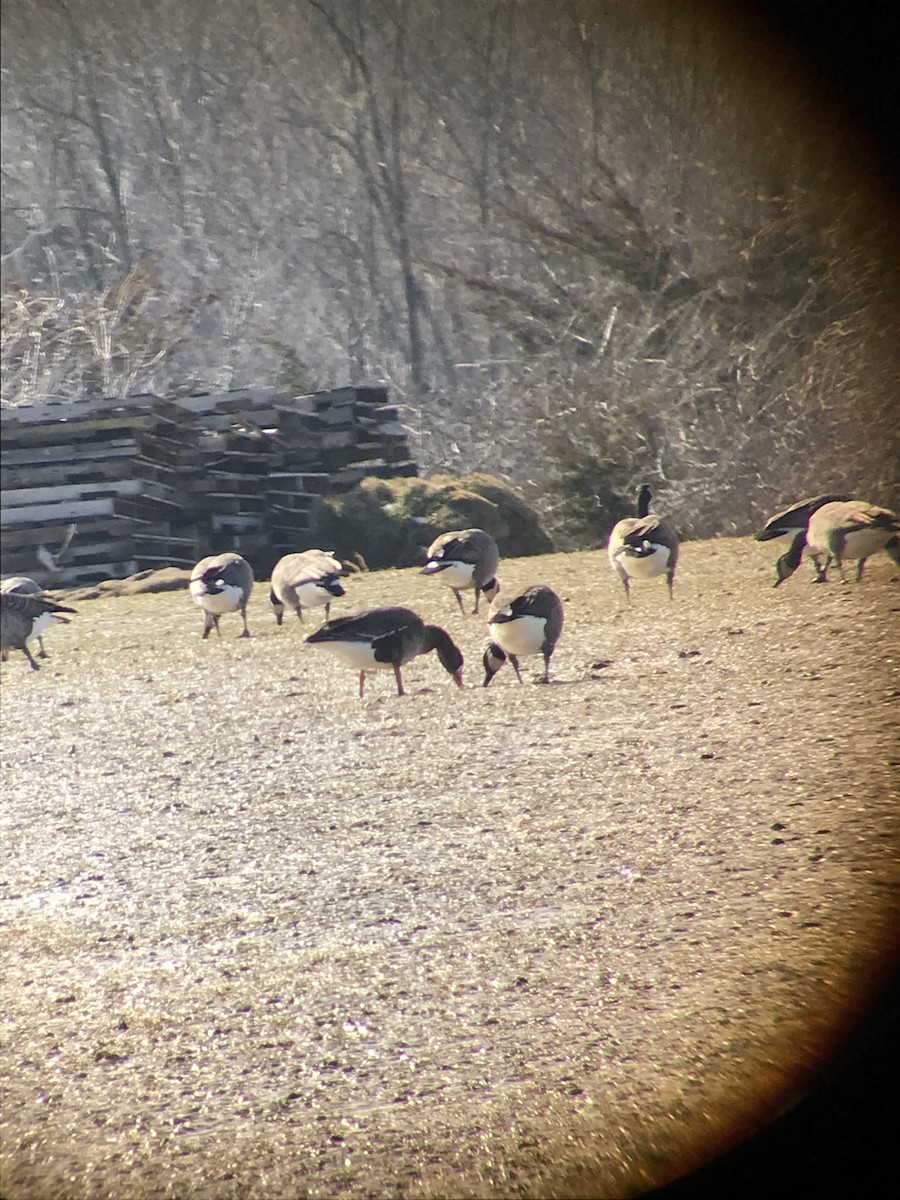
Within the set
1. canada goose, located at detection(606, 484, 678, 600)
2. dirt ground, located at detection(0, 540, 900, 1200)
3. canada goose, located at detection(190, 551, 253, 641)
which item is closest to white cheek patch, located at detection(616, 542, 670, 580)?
canada goose, located at detection(606, 484, 678, 600)

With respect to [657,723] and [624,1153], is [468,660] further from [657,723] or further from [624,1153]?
[624,1153]

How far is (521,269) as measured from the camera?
128 inches

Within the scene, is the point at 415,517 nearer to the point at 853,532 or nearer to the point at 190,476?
the point at 190,476

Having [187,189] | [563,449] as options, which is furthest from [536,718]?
[187,189]

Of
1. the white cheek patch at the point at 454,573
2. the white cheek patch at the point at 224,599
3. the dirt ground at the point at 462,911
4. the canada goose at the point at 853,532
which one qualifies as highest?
the canada goose at the point at 853,532

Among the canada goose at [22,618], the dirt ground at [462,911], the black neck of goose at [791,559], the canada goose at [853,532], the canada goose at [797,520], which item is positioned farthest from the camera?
the canada goose at [22,618]

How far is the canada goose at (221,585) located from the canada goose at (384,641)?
1.49ft

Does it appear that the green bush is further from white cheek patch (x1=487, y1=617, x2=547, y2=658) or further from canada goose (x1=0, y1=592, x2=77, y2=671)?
canada goose (x1=0, y1=592, x2=77, y2=671)

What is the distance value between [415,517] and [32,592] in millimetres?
1448

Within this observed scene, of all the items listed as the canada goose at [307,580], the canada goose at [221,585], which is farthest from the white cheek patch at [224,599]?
the canada goose at [307,580]

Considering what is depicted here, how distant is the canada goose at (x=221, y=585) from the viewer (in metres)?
3.11

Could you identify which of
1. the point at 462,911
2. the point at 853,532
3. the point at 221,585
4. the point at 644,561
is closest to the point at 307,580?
the point at 221,585

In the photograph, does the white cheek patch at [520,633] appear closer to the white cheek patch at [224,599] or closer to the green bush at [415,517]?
the green bush at [415,517]

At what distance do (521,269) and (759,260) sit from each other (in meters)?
0.67
